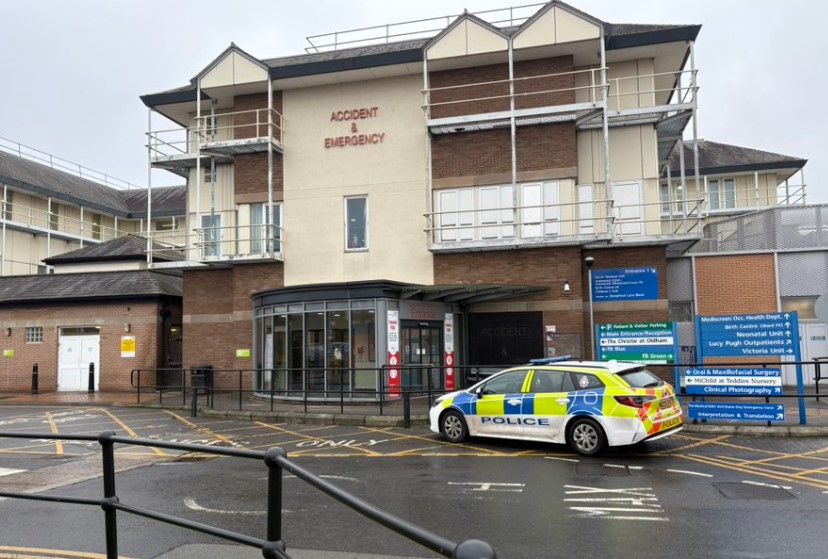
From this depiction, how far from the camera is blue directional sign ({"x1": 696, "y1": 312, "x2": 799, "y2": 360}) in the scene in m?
13.2

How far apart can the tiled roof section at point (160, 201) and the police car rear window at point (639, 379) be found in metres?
33.9

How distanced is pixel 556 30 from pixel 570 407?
13086 millimetres

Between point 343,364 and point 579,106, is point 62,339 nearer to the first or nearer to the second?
Answer: point 343,364

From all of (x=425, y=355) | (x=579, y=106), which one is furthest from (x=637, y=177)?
(x=425, y=355)

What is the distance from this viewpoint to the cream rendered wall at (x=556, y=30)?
19.3m

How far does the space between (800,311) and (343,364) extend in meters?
14.1

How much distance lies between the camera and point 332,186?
2189cm

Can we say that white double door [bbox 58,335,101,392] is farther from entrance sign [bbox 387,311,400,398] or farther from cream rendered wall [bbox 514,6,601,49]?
cream rendered wall [bbox 514,6,601,49]

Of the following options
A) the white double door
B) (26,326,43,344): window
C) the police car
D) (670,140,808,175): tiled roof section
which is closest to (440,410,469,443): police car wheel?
the police car

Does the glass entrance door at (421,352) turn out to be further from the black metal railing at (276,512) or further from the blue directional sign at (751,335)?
the black metal railing at (276,512)

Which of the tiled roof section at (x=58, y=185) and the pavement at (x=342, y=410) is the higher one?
the tiled roof section at (x=58, y=185)

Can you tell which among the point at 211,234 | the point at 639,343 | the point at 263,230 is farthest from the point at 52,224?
the point at 639,343

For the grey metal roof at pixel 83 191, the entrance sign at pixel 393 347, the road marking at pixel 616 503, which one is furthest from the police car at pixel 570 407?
the grey metal roof at pixel 83 191

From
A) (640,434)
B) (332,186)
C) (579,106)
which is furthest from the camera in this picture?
(332,186)
